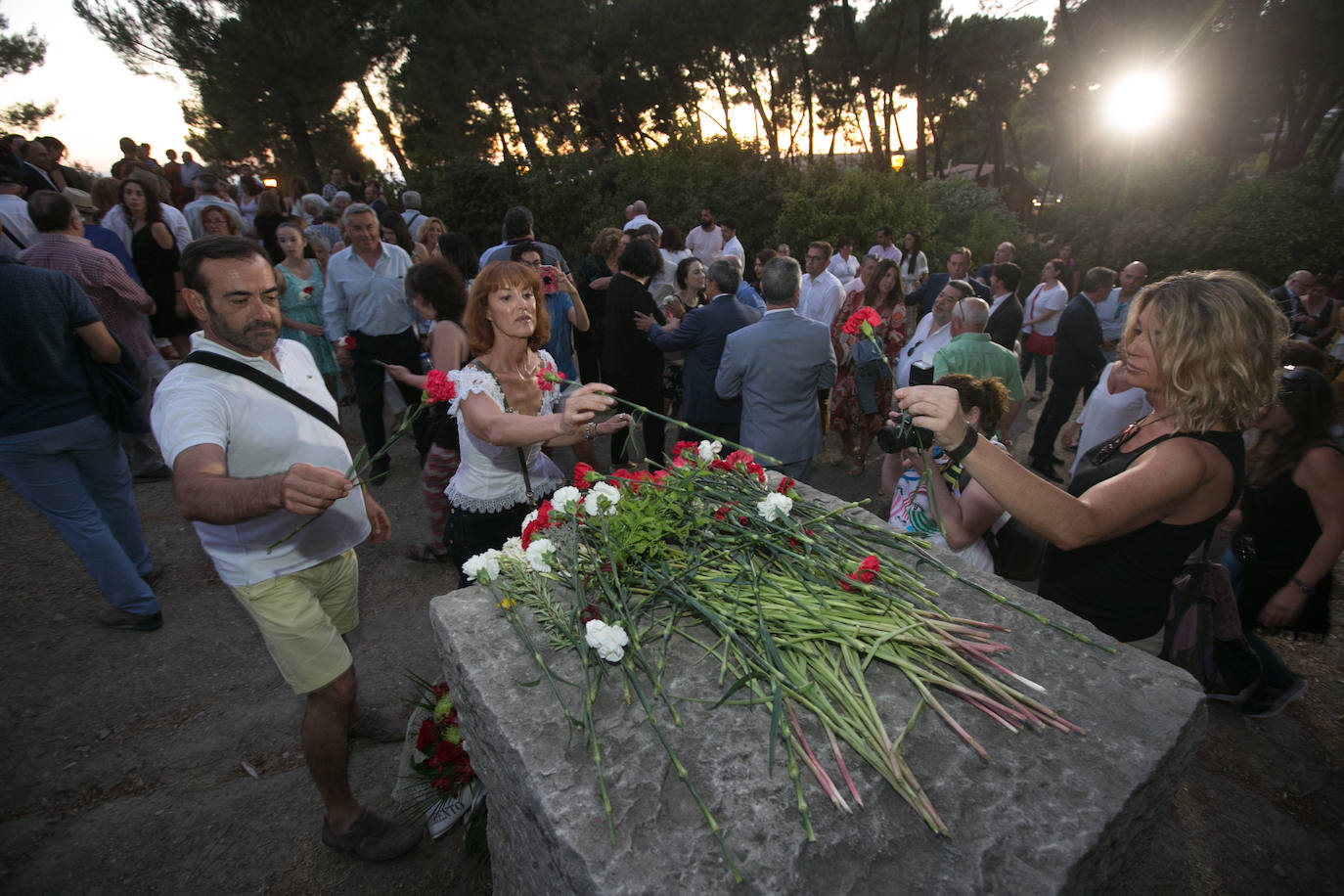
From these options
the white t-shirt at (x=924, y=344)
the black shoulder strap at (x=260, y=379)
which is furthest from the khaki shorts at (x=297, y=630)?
the white t-shirt at (x=924, y=344)

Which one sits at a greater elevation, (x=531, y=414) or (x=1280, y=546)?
(x=531, y=414)

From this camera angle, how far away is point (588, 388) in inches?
87.0

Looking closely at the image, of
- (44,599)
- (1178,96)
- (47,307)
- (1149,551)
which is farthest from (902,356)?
(1178,96)

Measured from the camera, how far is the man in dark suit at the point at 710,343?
4.50 m

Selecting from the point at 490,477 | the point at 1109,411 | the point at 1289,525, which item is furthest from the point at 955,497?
the point at 1109,411

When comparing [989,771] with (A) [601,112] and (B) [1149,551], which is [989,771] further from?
(A) [601,112]

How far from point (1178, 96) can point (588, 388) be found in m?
24.8

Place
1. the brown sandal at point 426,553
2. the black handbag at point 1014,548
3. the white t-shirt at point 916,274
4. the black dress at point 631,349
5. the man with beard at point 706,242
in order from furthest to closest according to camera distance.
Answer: the man with beard at point 706,242 → the white t-shirt at point 916,274 → the black dress at point 631,349 → the brown sandal at point 426,553 → the black handbag at point 1014,548

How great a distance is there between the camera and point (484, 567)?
6.20ft

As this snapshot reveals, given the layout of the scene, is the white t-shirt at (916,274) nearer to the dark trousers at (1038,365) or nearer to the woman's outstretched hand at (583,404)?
the dark trousers at (1038,365)

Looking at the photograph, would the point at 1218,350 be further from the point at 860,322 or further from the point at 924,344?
the point at 924,344

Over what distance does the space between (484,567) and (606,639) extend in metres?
0.58

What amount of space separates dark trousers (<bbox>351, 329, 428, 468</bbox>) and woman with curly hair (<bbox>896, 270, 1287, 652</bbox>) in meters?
4.50

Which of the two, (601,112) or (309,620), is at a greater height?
(601,112)
